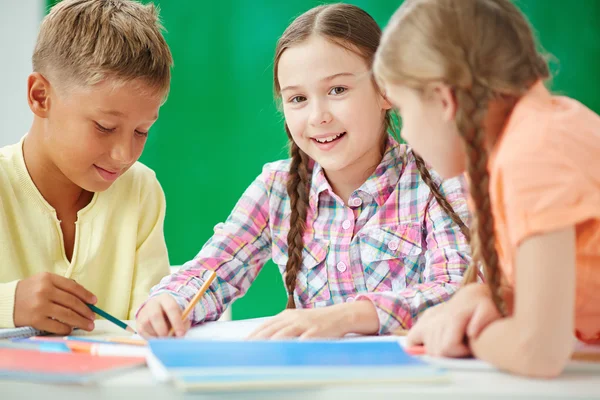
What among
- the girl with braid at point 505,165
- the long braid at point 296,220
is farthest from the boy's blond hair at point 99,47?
the girl with braid at point 505,165

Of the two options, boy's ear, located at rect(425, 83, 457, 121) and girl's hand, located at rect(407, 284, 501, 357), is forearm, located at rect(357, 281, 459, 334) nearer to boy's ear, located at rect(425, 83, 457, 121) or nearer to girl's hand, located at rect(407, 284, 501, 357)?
girl's hand, located at rect(407, 284, 501, 357)

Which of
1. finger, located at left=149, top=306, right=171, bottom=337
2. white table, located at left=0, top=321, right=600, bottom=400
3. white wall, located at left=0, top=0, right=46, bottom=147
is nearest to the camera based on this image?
white table, located at left=0, top=321, right=600, bottom=400

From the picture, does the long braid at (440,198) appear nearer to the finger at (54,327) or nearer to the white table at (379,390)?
the white table at (379,390)

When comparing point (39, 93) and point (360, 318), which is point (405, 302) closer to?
point (360, 318)

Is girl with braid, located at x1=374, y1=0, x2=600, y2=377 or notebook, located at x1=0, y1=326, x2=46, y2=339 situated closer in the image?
girl with braid, located at x1=374, y1=0, x2=600, y2=377

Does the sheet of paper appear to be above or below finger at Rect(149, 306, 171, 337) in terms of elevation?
below

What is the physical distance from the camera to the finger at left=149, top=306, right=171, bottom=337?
98cm

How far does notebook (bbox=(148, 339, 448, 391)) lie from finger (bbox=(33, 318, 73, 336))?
345mm

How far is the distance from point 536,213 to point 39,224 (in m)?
1.04

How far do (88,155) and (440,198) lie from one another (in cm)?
67

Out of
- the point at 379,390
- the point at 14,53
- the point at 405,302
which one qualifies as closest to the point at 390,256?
the point at 405,302

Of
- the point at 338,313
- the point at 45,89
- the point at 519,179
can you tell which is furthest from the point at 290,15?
the point at 519,179

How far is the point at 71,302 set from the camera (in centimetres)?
101

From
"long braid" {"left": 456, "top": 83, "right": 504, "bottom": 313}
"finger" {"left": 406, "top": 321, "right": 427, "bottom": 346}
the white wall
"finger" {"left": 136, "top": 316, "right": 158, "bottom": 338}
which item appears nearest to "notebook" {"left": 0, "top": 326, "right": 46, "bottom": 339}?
"finger" {"left": 136, "top": 316, "right": 158, "bottom": 338}
